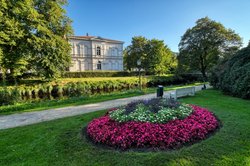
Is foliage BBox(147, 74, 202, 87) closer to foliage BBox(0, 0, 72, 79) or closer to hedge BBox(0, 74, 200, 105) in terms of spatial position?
hedge BBox(0, 74, 200, 105)

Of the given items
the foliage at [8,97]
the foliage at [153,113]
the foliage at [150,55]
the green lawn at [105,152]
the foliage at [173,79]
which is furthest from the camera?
the foliage at [150,55]

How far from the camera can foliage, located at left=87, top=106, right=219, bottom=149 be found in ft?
12.7

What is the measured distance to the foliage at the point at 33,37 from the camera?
585 inches

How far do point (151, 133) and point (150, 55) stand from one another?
1221 inches

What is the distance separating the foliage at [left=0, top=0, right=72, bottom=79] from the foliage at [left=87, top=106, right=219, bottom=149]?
47.2ft

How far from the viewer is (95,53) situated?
4188 centimetres

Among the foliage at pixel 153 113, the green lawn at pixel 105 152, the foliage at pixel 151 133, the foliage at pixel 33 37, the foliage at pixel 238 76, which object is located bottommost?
the green lawn at pixel 105 152

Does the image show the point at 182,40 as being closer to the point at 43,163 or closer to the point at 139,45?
the point at 139,45

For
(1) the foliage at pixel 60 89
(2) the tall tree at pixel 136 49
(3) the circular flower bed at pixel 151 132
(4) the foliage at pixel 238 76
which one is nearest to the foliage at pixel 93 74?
(2) the tall tree at pixel 136 49

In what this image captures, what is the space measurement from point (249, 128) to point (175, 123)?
2.15 m

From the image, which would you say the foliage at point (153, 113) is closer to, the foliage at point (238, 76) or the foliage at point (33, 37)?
the foliage at point (238, 76)

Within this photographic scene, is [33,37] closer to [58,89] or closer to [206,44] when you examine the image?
[58,89]

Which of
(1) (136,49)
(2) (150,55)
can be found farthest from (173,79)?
(1) (136,49)

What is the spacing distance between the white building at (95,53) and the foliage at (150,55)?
25.7 feet
